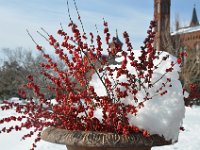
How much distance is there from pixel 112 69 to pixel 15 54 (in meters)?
39.9

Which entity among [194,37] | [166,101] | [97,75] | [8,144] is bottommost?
[8,144]

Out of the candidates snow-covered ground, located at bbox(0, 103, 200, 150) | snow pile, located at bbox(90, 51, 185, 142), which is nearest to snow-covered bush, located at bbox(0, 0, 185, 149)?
snow pile, located at bbox(90, 51, 185, 142)

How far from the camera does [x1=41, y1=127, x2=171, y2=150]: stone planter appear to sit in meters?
2.22

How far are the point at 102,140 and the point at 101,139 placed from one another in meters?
0.01

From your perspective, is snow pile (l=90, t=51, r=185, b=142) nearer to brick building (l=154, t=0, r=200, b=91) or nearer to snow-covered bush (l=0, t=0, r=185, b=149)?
snow-covered bush (l=0, t=0, r=185, b=149)

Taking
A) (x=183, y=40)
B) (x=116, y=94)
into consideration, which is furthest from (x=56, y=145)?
(x=183, y=40)

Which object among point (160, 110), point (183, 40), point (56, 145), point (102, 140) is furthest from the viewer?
point (183, 40)

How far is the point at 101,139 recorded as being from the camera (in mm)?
2230

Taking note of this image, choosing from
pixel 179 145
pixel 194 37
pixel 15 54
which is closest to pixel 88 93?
pixel 179 145

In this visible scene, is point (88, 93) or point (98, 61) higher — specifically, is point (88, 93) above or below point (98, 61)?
below

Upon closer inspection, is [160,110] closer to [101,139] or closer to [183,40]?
[101,139]

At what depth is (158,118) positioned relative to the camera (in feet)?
8.05

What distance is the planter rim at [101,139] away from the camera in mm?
2219

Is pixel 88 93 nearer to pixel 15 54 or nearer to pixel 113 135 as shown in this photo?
pixel 113 135
